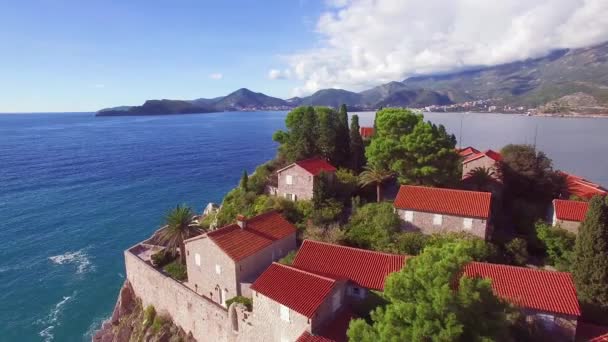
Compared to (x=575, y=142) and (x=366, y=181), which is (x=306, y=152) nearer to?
(x=366, y=181)

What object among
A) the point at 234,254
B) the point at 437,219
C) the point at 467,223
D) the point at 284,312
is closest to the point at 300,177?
the point at 234,254

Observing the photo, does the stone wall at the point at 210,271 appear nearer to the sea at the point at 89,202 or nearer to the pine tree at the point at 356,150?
the sea at the point at 89,202

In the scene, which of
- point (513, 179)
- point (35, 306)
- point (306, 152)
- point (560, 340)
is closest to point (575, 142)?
point (513, 179)

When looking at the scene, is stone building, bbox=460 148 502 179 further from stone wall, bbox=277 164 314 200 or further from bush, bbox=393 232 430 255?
stone wall, bbox=277 164 314 200

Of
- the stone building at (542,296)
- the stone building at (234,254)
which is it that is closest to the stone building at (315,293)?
the stone building at (234,254)

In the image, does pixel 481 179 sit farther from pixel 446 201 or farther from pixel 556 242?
pixel 556 242

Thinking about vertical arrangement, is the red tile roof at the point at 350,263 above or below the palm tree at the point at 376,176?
below
